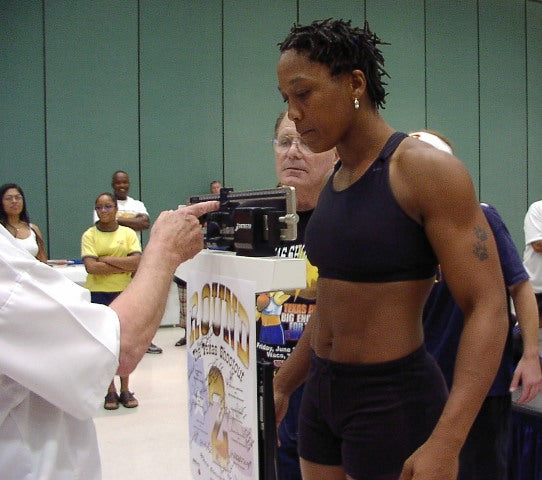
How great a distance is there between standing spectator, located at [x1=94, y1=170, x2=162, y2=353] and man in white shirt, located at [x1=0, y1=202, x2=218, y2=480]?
16.4ft

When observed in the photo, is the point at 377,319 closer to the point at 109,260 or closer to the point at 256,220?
the point at 256,220

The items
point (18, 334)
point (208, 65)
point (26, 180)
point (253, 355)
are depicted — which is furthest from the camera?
point (208, 65)

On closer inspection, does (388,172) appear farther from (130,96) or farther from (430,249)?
(130,96)

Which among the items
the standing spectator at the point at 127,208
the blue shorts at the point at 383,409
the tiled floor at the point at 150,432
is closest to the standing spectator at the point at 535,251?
the tiled floor at the point at 150,432

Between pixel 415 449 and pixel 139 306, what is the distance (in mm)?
606

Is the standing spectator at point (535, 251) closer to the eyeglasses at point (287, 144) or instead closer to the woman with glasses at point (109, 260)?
the woman with glasses at point (109, 260)

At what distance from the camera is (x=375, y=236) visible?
1210 mm

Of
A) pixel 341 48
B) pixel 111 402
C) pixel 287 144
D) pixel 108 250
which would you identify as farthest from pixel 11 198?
pixel 341 48

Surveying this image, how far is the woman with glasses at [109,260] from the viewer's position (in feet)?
13.9

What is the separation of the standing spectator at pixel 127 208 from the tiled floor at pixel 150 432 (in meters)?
1.17

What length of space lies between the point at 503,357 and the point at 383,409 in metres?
0.86

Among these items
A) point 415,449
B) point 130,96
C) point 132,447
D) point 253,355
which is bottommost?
point 132,447

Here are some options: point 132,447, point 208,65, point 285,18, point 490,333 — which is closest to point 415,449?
point 490,333

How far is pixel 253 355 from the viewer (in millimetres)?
1180
